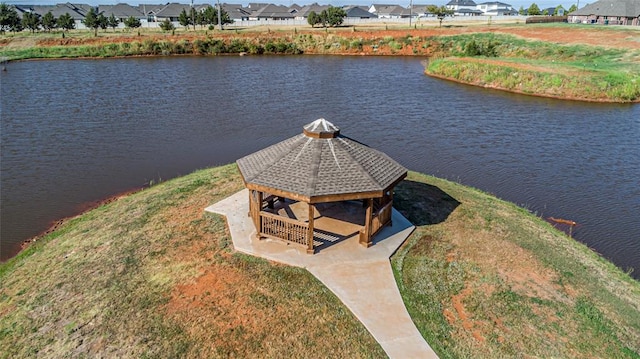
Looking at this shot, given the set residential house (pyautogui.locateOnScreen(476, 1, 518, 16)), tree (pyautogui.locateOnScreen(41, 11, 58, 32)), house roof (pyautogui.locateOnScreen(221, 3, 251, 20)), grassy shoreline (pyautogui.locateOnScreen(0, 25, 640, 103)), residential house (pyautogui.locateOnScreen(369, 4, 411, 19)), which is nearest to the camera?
grassy shoreline (pyautogui.locateOnScreen(0, 25, 640, 103))

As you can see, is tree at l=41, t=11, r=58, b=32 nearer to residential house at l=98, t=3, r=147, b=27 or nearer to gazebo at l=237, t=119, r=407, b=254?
residential house at l=98, t=3, r=147, b=27

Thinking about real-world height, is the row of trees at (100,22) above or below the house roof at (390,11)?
below

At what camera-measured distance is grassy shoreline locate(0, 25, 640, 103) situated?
36750mm

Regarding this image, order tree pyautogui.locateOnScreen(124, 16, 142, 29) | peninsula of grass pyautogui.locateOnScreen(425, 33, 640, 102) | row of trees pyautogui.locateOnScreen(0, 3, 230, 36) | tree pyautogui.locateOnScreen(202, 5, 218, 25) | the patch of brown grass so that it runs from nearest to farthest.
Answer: the patch of brown grass < peninsula of grass pyautogui.locateOnScreen(425, 33, 640, 102) < row of trees pyautogui.locateOnScreen(0, 3, 230, 36) < tree pyautogui.locateOnScreen(124, 16, 142, 29) < tree pyautogui.locateOnScreen(202, 5, 218, 25)

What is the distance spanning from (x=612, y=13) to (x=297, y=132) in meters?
81.6

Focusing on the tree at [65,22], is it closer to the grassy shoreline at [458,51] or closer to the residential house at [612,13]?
the grassy shoreline at [458,51]

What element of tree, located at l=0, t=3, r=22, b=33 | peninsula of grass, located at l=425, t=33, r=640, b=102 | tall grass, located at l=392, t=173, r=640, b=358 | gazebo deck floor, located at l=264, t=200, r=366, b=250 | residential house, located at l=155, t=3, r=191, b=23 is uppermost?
residential house, located at l=155, t=3, r=191, b=23

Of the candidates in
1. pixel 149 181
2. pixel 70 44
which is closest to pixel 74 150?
pixel 149 181

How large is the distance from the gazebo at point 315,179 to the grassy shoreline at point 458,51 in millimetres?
31692

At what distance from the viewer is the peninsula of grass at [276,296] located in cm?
898

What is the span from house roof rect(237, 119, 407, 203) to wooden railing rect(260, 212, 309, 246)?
116 centimetres

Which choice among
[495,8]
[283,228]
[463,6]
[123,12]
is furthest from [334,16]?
[495,8]

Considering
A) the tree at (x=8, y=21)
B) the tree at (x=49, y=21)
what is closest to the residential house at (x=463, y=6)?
the tree at (x=49, y=21)

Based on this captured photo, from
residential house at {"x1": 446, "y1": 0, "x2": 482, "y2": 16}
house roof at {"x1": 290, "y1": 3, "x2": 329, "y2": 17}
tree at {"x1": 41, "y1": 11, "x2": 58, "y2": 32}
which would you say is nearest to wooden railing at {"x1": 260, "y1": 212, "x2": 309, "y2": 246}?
tree at {"x1": 41, "y1": 11, "x2": 58, "y2": 32}
